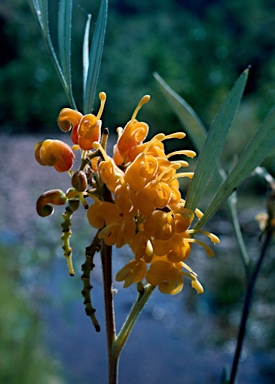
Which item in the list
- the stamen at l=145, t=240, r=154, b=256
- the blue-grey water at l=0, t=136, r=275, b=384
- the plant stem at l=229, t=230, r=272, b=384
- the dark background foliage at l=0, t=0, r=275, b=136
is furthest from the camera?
the dark background foliage at l=0, t=0, r=275, b=136

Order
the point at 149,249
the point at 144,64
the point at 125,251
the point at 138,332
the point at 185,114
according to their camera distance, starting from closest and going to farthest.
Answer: the point at 149,249
the point at 185,114
the point at 138,332
the point at 125,251
the point at 144,64

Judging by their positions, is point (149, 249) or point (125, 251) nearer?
point (149, 249)

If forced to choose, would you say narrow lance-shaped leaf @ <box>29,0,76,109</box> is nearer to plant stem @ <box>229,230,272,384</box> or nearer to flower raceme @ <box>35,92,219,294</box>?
flower raceme @ <box>35,92,219,294</box>

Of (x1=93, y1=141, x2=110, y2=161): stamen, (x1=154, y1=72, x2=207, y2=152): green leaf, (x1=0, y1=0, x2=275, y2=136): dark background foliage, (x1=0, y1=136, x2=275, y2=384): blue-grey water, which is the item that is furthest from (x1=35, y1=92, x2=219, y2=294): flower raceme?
(x1=0, y1=0, x2=275, y2=136): dark background foliage

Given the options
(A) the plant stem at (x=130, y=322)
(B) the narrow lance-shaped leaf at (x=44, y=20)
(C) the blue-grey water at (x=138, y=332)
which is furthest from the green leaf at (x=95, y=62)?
(C) the blue-grey water at (x=138, y=332)

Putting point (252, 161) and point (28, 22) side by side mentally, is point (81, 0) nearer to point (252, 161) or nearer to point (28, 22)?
point (28, 22)

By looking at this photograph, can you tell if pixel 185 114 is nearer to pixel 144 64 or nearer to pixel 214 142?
pixel 214 142

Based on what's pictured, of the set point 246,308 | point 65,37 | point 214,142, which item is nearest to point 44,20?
point 65,37

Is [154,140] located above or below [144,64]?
above

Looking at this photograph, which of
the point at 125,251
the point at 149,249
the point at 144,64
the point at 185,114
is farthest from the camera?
the point at 144,64
